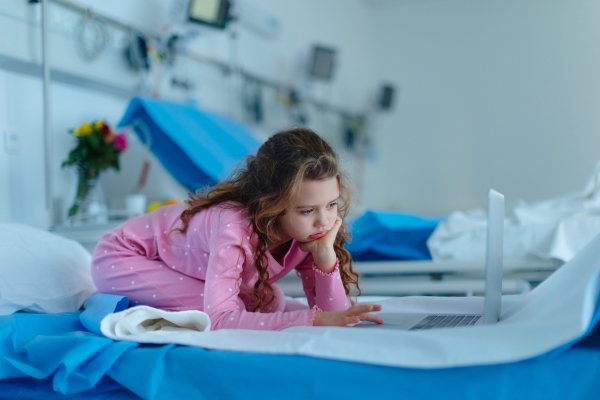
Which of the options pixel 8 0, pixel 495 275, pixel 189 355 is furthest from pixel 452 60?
pixel 189 355

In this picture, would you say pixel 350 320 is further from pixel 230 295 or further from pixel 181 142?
pixel 181 142

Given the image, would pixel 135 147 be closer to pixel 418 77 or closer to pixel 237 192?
pixel 237 192

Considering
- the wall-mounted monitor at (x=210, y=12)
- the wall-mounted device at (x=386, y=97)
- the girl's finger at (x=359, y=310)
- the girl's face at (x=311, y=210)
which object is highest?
the wall-mounted monitor at (x=210, y=12)

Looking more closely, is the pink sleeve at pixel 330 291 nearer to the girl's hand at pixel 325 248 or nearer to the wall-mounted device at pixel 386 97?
the girl's hand at pixel 325 248

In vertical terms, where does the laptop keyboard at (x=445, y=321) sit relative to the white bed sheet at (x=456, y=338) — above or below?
below

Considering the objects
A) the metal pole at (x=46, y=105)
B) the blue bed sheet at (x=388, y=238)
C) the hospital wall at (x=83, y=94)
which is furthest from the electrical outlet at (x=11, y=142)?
the blue bed sheet at (x=388, y=238)

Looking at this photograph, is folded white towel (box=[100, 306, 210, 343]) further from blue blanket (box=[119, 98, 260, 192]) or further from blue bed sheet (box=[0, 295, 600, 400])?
blue blanket (box=[119, 98, 260, 192])

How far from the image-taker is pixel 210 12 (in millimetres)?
2455

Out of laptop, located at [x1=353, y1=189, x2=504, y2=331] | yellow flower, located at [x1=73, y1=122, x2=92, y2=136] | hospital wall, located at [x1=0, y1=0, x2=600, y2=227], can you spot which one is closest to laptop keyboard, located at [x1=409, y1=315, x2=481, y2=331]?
laptop, located at [x1=353, y1=189, x2=504, y2=331]

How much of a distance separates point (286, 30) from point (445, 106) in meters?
1.84

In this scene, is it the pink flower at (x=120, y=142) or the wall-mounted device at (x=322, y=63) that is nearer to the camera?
the pink flower at (x=120, y=142)

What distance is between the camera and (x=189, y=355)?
81 centimetres

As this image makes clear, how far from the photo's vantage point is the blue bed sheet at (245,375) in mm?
681

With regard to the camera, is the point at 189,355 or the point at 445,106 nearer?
the point at 189,355
